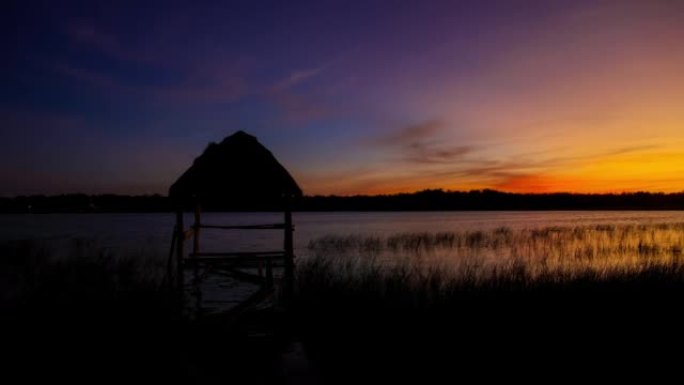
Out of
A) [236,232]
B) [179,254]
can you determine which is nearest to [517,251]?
[179,254]

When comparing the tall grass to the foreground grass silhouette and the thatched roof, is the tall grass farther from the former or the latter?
the thatched roof

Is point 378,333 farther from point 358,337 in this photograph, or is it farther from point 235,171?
point 235,171

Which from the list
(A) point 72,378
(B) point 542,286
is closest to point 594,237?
(B) point 542,286

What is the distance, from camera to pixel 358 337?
9055 millimetres

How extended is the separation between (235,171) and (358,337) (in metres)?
4.33

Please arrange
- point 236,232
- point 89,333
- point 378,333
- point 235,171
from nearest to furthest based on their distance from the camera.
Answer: point 89,333 < point 378,333 < point 235,171 < point 236,232

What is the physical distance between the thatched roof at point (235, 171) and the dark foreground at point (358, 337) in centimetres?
236

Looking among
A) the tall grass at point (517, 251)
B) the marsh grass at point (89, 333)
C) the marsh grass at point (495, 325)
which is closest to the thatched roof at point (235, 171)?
the marsh grass at point (89, 333)

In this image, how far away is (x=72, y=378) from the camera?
6992 millimetres

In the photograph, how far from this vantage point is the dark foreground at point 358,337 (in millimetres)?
7277

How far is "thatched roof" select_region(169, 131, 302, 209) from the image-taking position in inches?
436

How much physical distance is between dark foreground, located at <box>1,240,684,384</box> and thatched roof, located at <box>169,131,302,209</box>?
92.8 inches

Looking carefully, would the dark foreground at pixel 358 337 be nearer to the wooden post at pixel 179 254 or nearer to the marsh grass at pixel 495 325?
the marsh grass at pixel 495 325

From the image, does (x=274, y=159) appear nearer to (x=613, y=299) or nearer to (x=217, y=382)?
(x=217, y=382)
